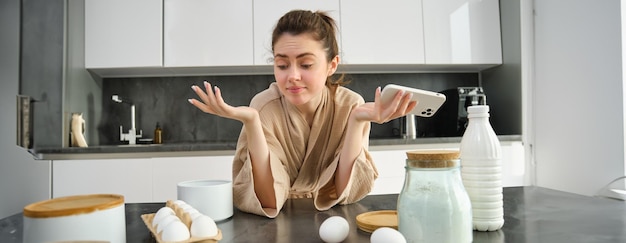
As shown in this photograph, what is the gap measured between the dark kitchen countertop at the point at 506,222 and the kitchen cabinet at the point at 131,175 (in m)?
1.28

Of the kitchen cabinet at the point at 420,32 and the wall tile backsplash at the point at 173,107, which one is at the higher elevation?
the kitchen cabinet at the point at 420,32

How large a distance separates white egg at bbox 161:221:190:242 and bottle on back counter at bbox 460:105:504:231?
0.46 m

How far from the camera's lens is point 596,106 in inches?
82.4

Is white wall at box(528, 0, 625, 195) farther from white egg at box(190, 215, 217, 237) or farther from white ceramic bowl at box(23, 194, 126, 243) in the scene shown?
white ceramic bowl at box(23, 194, 126, 243)

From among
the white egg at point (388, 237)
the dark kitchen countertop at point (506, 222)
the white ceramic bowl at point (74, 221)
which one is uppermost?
the white ceramic bowl at point (74, 221)

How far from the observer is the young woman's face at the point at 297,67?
107 cm

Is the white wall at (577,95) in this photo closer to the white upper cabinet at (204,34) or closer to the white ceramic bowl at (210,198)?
the white upper cabinet at (204,34)

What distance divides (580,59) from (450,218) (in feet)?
7.04

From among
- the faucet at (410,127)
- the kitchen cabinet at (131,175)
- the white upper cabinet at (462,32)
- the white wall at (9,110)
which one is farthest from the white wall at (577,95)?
the white wall at (9,110)

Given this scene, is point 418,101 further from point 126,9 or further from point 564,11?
point 126,9

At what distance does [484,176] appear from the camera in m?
0.66

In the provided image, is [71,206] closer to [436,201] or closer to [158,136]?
[436,201]

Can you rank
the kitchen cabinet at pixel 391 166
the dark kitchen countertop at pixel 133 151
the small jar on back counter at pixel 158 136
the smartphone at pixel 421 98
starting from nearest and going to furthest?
the smartphone at pixel 421 98
the dark kitchen countertop at pixel 133 151
the kitchen cabinet at pixel 391 166
the small jar on back counter at pixel 158 136

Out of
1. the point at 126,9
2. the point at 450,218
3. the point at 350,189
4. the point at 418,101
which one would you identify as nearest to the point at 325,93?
the point at 350,189
